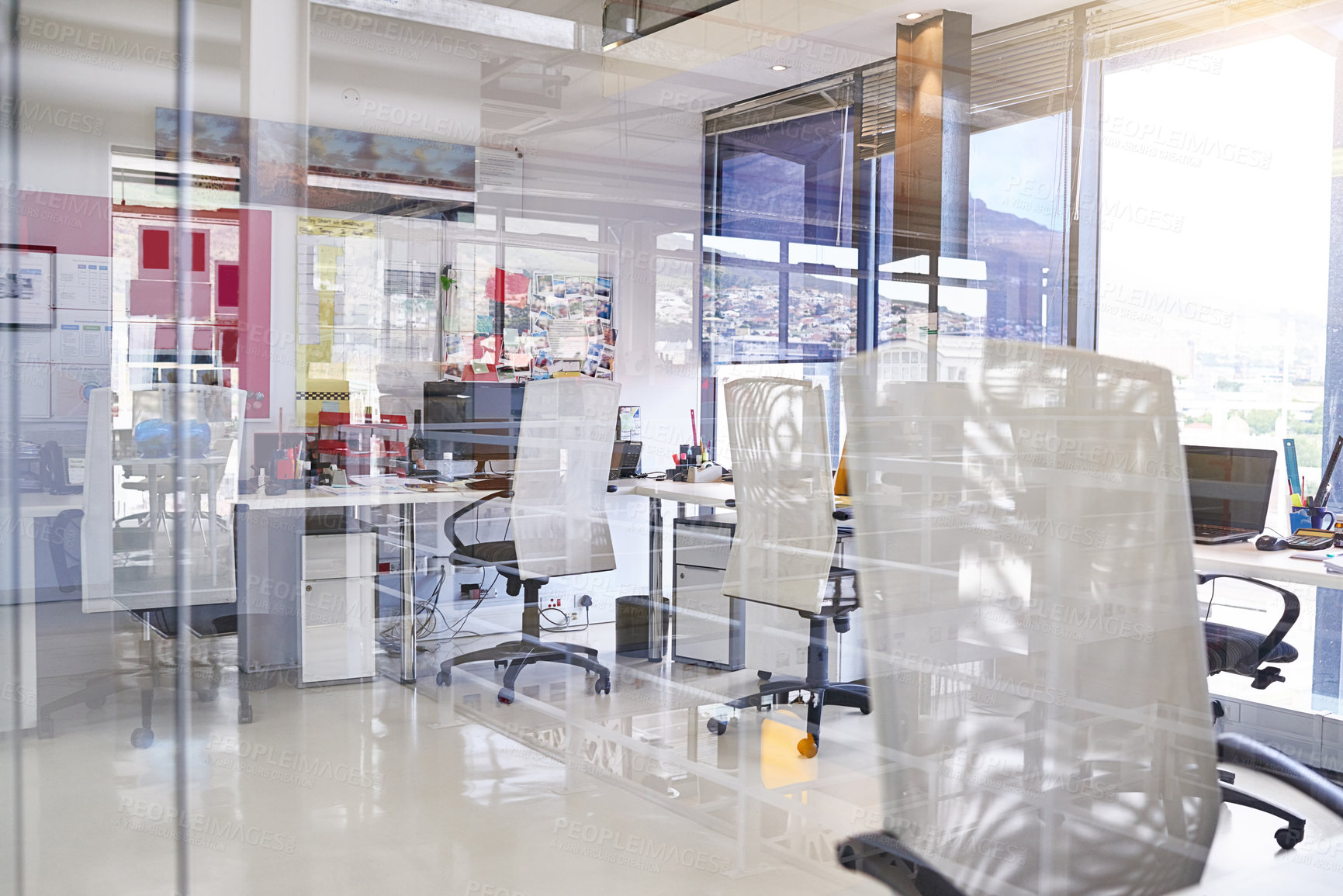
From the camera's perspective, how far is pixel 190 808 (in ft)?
6.92

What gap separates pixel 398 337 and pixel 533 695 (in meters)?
1.40

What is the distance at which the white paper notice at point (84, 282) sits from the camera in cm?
170

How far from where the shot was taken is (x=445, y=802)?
8.36 feet

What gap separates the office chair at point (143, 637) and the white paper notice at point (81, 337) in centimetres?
28

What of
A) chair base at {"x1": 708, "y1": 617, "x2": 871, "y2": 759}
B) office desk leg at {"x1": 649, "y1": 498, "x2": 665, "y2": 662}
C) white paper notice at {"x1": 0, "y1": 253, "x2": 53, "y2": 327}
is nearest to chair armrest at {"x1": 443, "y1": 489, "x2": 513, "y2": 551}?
office desk leg at {"x1": 649, "y1": 498, "x2": 665, "y2": 662}

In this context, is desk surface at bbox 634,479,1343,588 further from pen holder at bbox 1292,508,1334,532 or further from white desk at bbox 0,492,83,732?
white desk at bbox 0,492,83,732

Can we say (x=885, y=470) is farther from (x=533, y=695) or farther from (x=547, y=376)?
(x=533, y=695)

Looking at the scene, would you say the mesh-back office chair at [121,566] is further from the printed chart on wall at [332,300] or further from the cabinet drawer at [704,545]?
the cabinet drawer at [704,545]

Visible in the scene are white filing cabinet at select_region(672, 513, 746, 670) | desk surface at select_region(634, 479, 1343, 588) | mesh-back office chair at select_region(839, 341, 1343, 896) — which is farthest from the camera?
white filing cabinet at select_region(672, 513, 746, 670)

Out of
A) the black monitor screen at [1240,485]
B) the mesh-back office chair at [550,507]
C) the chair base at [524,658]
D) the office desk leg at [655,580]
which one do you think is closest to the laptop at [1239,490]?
the black monitor screen at [1240,485]

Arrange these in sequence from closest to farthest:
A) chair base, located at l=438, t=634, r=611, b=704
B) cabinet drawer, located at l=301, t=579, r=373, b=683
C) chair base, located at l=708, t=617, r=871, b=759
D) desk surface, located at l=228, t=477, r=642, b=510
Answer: desk surface, located at l=228, t=477, r=642, b=510
cabinet drawer, located at l=301, t=579, r=373, b=683
chair base, located at l=708, t=617, r=871, b=759
chair base, located at l=438, t=634, r=611, b=704

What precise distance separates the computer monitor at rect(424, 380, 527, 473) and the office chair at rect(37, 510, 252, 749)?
903 millimetres

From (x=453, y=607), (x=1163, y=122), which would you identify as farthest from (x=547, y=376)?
(x=1163, y=122)

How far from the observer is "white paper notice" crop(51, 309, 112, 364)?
5.58 ft
